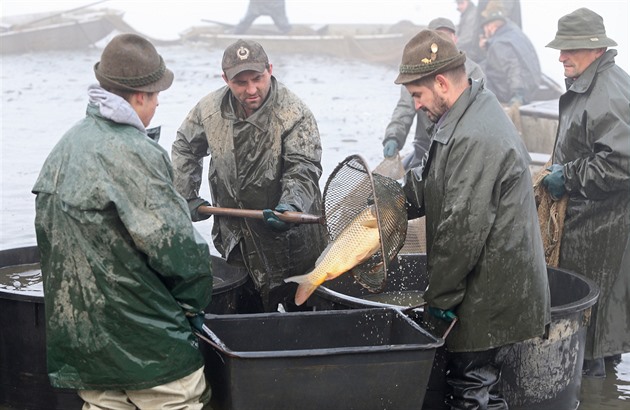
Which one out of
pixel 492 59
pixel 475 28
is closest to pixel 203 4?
pixel 475 28

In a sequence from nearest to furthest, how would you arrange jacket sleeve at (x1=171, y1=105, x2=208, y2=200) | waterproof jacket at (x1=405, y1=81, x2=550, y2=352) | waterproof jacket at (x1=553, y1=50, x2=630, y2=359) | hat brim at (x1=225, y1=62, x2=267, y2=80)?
waterproof jacket at (x1=405, y1=81, x2=550, y2=352), hat brim at (x1=225, y1=62, x2=267, y2=80), waterproof jacket at (x1=553, y1=50, x2=630, y2=359), jacket sleeve at (x1=171, y1=105, x2=208, y2=200)

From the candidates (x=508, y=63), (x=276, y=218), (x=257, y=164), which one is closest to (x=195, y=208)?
(x=257, y=164)

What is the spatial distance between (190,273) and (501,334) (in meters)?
1.61

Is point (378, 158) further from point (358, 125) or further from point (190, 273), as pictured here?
point (190, 273)

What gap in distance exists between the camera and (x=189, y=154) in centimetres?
600

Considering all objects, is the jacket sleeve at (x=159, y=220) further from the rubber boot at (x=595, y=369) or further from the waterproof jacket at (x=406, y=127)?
the waterproof jacket at (x=406, y=127)

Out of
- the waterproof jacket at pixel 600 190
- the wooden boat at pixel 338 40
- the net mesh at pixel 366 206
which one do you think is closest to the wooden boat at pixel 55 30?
the wooden boat at pixel 338 40

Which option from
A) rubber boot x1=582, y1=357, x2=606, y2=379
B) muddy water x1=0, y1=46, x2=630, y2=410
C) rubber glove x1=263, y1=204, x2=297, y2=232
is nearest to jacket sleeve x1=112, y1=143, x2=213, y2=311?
rubber glove x1=263, y1=204, x2=297, y2=232

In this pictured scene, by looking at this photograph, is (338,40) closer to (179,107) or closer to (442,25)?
(179,107)

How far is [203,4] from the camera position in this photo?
1932 inches

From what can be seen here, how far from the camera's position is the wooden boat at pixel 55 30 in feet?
83.3

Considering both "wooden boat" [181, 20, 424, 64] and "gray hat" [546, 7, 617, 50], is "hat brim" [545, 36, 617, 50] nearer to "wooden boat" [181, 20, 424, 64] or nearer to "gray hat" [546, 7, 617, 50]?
"gray hat" [546, 7, 617, 50]

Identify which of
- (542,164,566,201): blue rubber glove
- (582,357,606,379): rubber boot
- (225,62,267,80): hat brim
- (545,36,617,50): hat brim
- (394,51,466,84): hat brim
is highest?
(394,51,466,84): hat brim

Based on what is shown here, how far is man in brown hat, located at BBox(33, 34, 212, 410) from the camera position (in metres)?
3.91
